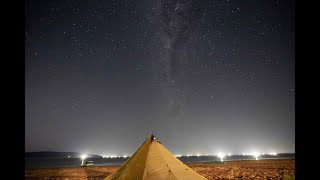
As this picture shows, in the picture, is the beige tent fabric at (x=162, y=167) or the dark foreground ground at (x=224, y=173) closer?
the beige tent fabric at (x=162, y=167)

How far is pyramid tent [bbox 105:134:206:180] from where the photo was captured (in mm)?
8281

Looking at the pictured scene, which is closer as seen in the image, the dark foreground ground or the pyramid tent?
the pyramid tent

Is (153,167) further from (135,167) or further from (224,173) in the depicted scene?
(224,173)

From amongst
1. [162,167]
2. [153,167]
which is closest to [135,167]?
[153,167]

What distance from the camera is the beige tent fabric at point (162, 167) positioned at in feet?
27.1

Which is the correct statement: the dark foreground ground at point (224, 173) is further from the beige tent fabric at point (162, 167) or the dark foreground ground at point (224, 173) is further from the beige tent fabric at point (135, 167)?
the beige tent fabric at point (135, 167)

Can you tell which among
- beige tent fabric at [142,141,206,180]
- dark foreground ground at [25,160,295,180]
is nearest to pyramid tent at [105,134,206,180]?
beige tent fabric at [142,141,206,180]

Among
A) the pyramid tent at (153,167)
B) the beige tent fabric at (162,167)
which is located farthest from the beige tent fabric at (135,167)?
the beige tent fabric at (162,167)

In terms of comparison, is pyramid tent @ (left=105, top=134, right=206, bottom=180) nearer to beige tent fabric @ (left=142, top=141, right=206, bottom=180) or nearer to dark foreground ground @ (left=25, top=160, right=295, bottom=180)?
beige tent fabric @ (left=142, top=141, right=206, bottom=180)

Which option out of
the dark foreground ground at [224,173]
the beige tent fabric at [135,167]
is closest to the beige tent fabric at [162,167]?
the beige tent fabric at [135,167]

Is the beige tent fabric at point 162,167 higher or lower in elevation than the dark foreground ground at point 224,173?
higher

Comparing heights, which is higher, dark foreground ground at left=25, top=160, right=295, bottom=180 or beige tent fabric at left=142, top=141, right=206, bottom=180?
beige tent fabric at left=142, top=141, right=206, bottom=180

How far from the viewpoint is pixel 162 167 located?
8.51 m
